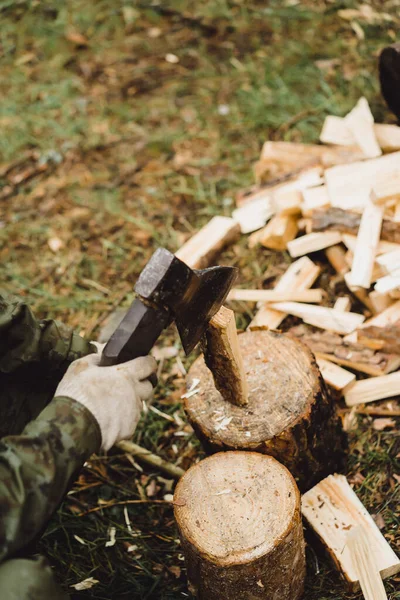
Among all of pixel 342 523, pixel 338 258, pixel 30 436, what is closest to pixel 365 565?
pixel 342 523

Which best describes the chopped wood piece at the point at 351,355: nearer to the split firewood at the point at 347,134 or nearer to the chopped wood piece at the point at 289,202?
the chopped wood piece at the point at 289,202

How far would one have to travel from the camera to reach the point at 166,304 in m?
2.06

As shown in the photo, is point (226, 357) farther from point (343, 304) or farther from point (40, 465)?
point (343, 304)

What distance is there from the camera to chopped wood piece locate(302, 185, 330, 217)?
3.59 m

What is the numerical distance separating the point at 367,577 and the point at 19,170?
4.20m

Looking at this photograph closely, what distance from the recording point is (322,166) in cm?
396

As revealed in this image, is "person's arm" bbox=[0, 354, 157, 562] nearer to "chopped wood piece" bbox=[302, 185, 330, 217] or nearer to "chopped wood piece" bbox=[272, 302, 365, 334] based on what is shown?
"chopped wood piece" bbox=[272, 302, 365, 334]

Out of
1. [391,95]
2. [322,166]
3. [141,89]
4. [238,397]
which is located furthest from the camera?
[141,89]

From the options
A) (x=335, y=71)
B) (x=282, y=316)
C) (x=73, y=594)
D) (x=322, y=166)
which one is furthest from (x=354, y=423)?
(x=335, y=71)

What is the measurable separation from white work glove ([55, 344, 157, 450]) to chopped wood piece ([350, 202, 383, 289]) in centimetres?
140

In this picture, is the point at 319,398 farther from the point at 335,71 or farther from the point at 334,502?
the point at 335,71

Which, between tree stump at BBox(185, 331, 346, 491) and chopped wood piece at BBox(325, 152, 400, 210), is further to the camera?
chopped wood piece at BBox(325, 152, 400, 210)

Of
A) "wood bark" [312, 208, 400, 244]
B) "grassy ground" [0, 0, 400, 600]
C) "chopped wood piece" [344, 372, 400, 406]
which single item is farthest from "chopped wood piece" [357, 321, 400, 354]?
"wood bark" [312, 208, 400, 244]

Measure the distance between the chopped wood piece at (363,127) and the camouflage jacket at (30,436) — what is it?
2466 mm
